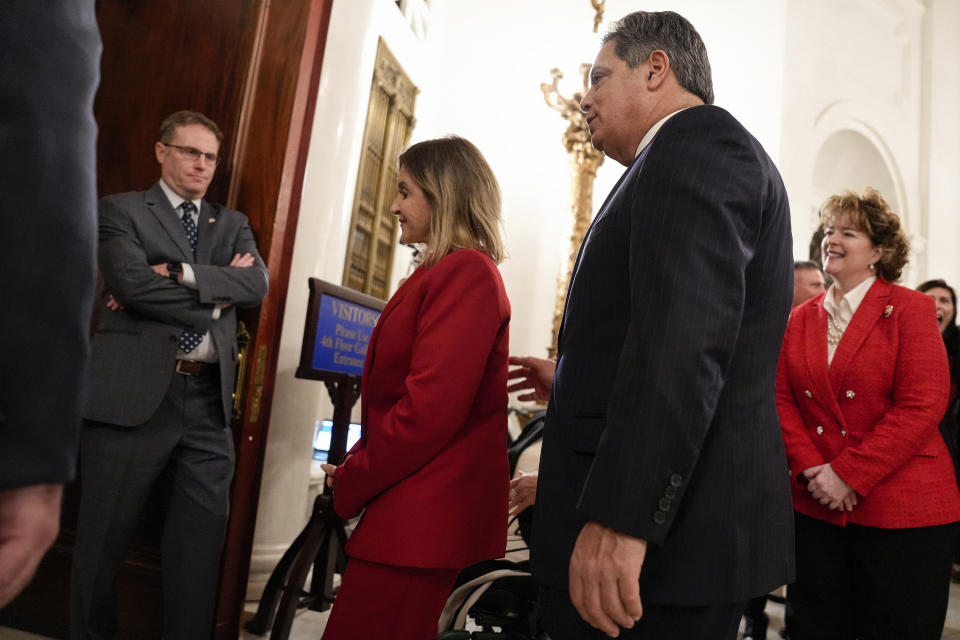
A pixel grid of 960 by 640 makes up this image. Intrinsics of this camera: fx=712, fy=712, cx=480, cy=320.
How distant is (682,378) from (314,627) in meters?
2.52

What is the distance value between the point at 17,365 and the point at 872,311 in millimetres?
2040

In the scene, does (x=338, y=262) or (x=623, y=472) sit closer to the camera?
(x=623, y=472)

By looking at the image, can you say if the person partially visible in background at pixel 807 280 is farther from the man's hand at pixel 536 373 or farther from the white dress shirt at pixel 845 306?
the man's hand at pixel 536 373

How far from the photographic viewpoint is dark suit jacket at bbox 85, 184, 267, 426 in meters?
2.17

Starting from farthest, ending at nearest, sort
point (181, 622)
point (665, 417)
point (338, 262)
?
point (338, 262)
point (181, 622)
point (665, 417)

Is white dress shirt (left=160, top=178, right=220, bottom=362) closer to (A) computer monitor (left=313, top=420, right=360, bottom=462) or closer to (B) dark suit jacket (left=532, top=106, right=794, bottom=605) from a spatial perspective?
(B) dark suit jacket (left=532, top=106, right=794, bottom=605)

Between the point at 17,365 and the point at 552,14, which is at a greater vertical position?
the point at 552,14

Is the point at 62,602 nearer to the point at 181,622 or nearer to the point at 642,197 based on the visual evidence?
the point at 181,622

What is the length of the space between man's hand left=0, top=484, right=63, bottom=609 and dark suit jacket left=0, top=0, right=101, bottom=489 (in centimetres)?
3

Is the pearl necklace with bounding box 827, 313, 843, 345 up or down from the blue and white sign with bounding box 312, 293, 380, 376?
up

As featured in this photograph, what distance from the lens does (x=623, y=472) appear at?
0.89 m

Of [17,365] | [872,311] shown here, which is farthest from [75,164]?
[872,311]

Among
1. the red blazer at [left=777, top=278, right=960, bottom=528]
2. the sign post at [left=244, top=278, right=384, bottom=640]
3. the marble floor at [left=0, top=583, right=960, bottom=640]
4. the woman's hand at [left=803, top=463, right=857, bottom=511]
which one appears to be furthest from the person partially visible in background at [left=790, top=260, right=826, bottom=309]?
the sign post at [left=244, top=278, right=384, bottom=640]

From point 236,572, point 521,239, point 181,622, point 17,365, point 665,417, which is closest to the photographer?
point 17,365
